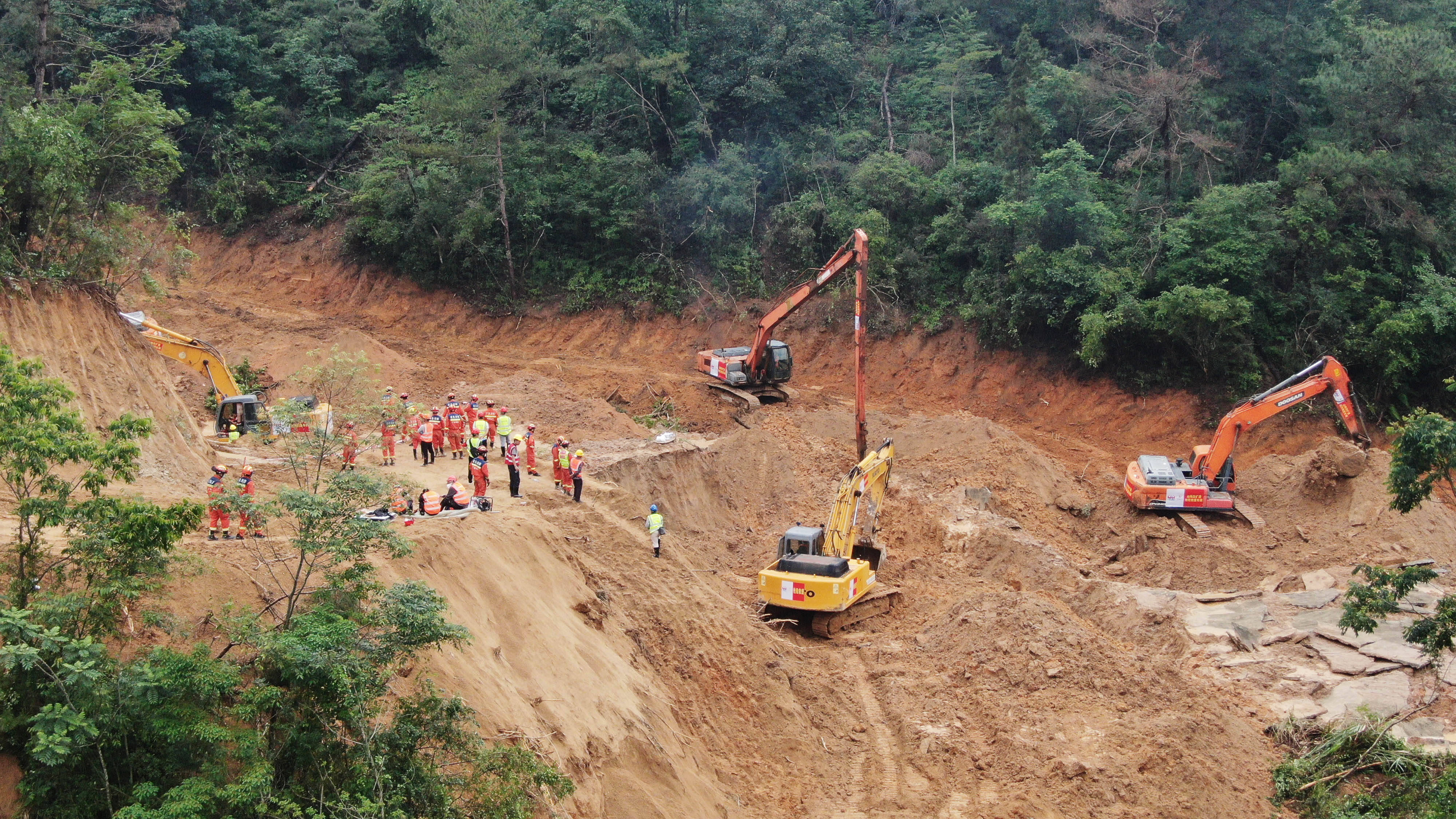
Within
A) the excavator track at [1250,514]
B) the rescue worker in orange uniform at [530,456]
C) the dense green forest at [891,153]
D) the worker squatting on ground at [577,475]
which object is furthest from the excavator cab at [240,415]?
the excavator track at [1250,514]

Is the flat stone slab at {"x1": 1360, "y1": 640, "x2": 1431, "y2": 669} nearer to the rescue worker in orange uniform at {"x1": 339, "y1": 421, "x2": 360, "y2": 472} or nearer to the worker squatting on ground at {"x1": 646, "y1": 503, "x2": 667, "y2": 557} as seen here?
the worker squatting on ground at {"x1": 646, "y1": 503, "x2": 667, "y2": 557}

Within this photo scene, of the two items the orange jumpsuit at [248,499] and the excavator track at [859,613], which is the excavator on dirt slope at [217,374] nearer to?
the orange jumpsuit at [248,499]

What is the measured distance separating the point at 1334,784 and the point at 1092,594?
23.3 ft

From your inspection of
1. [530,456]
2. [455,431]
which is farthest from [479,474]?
[455,431]

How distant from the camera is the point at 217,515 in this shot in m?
16.1

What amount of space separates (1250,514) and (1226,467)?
4.12 feet

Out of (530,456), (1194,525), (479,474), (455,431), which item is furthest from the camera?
(1194,525)

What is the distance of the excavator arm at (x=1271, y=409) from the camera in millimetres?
27016

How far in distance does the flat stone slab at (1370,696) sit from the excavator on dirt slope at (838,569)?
7.79 metres

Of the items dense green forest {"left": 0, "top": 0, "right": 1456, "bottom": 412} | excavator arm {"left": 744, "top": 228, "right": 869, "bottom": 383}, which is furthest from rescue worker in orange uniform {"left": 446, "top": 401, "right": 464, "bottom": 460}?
dense green forest {"left": 0, "top": 0, "right": 1456, "bottom": 412}

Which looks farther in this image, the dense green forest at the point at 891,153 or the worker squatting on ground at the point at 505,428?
the dense green forest at the point at 891,153

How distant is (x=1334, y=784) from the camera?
16125 millimetres

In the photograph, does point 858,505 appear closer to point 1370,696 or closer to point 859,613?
point 859,613

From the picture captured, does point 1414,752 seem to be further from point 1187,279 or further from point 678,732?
point 1187,279
